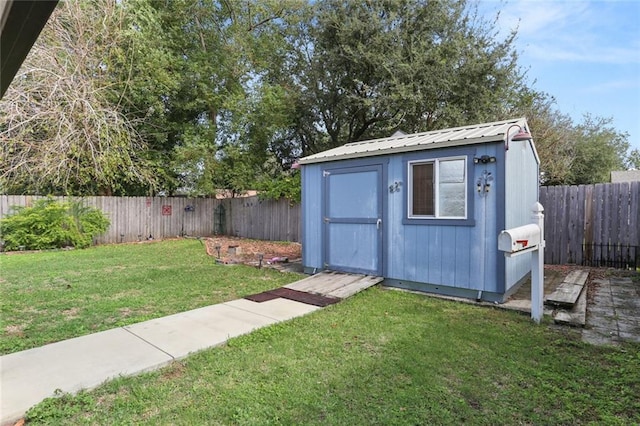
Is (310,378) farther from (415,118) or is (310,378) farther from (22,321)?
(415,118)

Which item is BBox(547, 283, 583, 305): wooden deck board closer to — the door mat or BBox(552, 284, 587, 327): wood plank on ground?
BBox(552, 284, 587, 327): wood plank on ground

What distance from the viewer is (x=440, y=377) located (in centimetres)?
262

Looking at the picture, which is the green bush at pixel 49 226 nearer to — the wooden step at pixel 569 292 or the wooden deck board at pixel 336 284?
the wooden deck board at pixel 336 284

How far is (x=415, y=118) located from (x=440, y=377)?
10521mm

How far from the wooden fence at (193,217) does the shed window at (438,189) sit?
657 cm

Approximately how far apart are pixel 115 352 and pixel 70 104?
8.64 m

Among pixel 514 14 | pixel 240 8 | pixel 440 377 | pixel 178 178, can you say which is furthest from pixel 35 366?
pixel 240 8

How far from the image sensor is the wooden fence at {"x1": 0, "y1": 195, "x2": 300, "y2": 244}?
1144 centimetres

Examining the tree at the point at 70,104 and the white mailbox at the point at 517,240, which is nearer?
the white mailbox at the point at 517,240

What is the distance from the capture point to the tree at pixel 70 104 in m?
8.65

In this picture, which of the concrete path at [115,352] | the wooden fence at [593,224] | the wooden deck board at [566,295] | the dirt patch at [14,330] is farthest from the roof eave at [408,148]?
the dirt patch at [14,330]

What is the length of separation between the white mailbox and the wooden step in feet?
3.04

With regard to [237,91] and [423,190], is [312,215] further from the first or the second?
[237,91]

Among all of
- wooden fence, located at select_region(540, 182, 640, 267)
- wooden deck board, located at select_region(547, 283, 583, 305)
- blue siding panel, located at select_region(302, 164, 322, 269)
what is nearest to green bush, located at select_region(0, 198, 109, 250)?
blue siding panel, located at select_region(302, 164, 322, 269)
